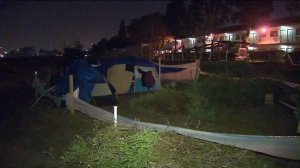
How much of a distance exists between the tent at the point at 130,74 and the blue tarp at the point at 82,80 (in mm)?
2678

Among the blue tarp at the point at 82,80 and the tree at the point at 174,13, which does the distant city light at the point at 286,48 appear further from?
the blue tarp at the point at 82,80

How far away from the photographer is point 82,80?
13.1 metres

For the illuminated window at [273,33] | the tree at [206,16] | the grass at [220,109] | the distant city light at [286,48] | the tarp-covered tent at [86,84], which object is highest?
the tree at [206,16]

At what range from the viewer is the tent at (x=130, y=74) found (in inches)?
638

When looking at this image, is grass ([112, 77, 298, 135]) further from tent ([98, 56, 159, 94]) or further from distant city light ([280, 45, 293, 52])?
distant city light ([280, 45, 293, 52])

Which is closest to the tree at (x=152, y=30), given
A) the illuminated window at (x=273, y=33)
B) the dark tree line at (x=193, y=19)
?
the dark tree line at (x=193, y=19)

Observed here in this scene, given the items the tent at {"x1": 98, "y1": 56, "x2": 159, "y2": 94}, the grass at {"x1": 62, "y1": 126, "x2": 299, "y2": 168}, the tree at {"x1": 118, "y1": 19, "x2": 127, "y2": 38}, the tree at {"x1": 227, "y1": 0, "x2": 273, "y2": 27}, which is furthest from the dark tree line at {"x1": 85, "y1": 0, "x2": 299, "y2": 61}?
the grass at {"x1": 62, "y1": 126, "x2": 299, "y2": 168}

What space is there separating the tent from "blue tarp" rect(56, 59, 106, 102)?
268 cm

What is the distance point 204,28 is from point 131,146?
31.5m

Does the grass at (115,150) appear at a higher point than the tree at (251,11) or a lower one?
lower

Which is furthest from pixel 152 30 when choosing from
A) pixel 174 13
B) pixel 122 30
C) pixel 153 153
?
pixel 153 153

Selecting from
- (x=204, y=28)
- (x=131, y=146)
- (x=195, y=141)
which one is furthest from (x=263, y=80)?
(x=204, y=28)

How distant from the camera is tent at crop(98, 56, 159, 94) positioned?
638 inches

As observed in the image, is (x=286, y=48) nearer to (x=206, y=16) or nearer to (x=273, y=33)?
(x=273, y=33)
